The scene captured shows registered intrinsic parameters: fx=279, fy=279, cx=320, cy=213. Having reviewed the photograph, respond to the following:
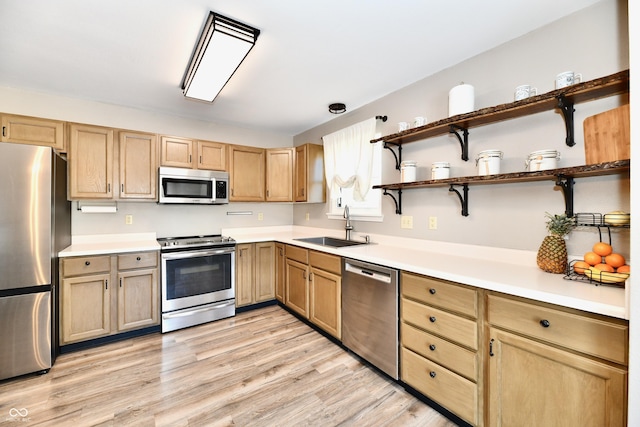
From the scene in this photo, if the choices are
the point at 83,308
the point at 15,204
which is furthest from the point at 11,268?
the point at 83,308

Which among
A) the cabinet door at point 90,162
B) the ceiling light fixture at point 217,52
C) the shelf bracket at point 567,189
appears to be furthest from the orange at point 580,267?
the cabinet door at point 90,162

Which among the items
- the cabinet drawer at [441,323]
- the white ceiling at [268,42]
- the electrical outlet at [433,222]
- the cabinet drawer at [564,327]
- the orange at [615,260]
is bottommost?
the cabinet drawer at [441,323]

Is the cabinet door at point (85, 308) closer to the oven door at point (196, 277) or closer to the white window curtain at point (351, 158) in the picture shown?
the oven door at point (196, 277)

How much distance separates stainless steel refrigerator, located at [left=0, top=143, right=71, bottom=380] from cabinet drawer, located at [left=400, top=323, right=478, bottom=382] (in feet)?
8.92

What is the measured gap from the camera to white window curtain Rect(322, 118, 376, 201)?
2.96m

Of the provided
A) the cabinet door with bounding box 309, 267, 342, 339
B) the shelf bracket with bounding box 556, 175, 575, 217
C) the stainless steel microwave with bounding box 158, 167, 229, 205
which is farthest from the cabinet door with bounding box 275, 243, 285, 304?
the shelf bracket with bounding box 556, 175, 575, 217

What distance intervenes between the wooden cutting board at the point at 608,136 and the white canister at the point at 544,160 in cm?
14

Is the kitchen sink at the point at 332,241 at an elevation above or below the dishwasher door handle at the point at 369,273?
above

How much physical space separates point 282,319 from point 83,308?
184 cm

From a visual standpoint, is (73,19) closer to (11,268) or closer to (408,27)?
(11,268)

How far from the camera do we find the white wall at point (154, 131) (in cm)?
275

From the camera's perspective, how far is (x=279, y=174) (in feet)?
12.5

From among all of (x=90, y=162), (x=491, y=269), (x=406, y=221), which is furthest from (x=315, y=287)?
(x=90, y=162)

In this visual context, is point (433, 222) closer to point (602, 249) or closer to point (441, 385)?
point (602, 249)
